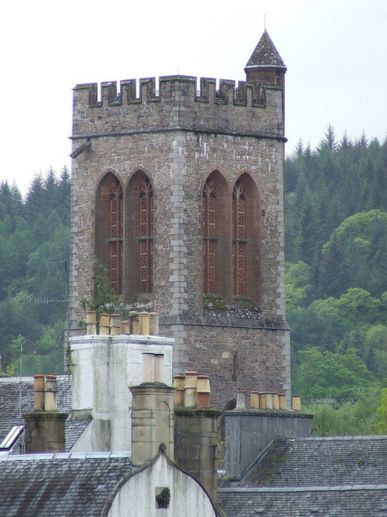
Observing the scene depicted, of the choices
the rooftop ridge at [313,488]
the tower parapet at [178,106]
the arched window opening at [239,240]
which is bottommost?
the rooftop ridge at [313,488]

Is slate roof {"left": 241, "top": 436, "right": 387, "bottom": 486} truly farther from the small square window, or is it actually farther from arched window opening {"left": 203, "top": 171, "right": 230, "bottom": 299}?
arched window opening {"left": 203, "top": 171, "right": 230, "bottom": 299}

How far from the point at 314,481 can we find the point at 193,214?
24.4 meters

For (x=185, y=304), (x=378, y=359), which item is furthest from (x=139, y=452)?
(x=378, y=359)

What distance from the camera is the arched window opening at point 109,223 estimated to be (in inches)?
3644

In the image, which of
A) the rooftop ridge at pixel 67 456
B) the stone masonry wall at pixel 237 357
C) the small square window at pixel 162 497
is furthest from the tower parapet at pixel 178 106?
the small square window at pixel 162 497

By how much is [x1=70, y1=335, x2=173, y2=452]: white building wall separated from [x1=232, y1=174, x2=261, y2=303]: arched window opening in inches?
1108

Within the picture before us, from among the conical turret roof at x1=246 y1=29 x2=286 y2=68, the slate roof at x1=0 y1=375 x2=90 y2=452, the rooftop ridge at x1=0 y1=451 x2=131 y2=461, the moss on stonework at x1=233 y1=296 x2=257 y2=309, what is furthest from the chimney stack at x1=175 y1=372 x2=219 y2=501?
the conical turret roof at x1=246 y1=29 x2=286 y2=68

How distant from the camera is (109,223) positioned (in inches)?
3656

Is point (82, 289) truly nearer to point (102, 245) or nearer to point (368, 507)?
point (102, 245)

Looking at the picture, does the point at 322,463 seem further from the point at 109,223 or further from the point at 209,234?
the point at 109,223

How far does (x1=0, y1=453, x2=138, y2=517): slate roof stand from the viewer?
52.8 metres

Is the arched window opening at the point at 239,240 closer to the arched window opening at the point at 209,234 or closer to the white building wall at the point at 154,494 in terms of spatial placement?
the arched window opening at the point at 209,234

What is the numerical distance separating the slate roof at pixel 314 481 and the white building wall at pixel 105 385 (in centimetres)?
271

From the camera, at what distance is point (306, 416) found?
73562 millimetres
